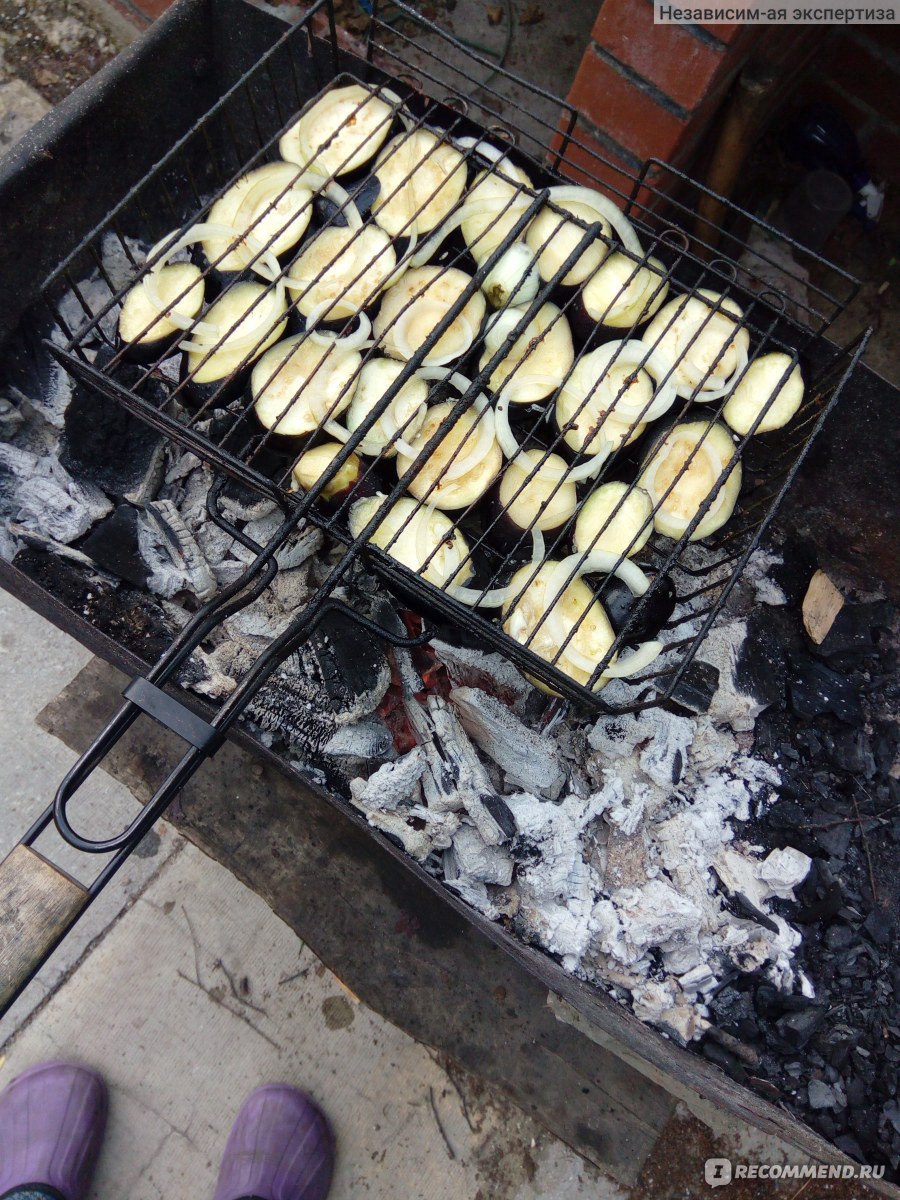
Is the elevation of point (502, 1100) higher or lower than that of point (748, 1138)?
lower

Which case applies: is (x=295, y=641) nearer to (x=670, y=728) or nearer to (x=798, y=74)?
(x=670, y=728)

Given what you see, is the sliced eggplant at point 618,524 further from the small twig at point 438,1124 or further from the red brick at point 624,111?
the small twig at point 438,1124

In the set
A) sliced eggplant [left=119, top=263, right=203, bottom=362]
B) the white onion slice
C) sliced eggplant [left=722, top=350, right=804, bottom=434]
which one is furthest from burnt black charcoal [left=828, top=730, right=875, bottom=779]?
sliced eggplant [left=119, top=263, right=203, bottom=362]

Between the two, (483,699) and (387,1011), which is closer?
(483,699)

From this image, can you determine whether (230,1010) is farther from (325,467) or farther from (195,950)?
(325,467)

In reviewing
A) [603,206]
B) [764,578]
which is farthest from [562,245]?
[764,578]

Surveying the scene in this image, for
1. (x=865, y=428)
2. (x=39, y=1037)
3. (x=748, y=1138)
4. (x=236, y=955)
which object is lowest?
(x=39, y=1037)

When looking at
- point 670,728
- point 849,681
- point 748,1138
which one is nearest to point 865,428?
point 849,681

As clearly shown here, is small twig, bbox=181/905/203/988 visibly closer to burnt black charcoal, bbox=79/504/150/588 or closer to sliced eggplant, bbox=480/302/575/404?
burnt black charcoal, bbox=79/504/150/588
